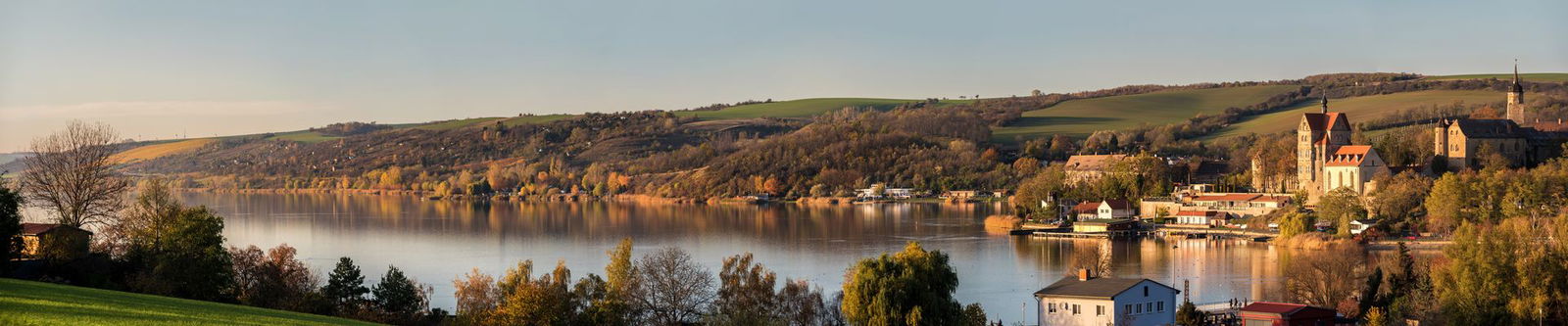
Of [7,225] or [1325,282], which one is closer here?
[7,225]

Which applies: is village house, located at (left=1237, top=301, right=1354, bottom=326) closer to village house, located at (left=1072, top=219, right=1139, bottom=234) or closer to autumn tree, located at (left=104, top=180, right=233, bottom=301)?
autumn tree, located at (left=104, top=180, right=233, bottom=301)

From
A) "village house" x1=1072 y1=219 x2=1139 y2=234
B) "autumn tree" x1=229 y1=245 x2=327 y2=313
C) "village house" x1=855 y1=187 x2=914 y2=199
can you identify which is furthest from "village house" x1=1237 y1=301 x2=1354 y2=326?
"village house" x1=855 y1=187 x2=914 y2=199

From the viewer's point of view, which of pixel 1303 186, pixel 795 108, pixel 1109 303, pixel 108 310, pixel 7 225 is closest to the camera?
pixel 108 310

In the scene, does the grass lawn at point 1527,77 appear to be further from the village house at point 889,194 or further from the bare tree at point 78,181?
the bare tree at point 78,181

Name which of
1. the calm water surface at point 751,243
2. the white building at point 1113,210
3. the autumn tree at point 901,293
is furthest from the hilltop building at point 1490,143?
the autumn tree at point 901,293

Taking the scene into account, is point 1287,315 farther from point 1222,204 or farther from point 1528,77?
point 1528,77

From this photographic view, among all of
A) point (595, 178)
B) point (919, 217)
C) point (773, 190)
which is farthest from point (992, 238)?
point (595, 178)

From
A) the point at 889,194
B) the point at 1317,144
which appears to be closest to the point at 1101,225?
the point at 1317,144
